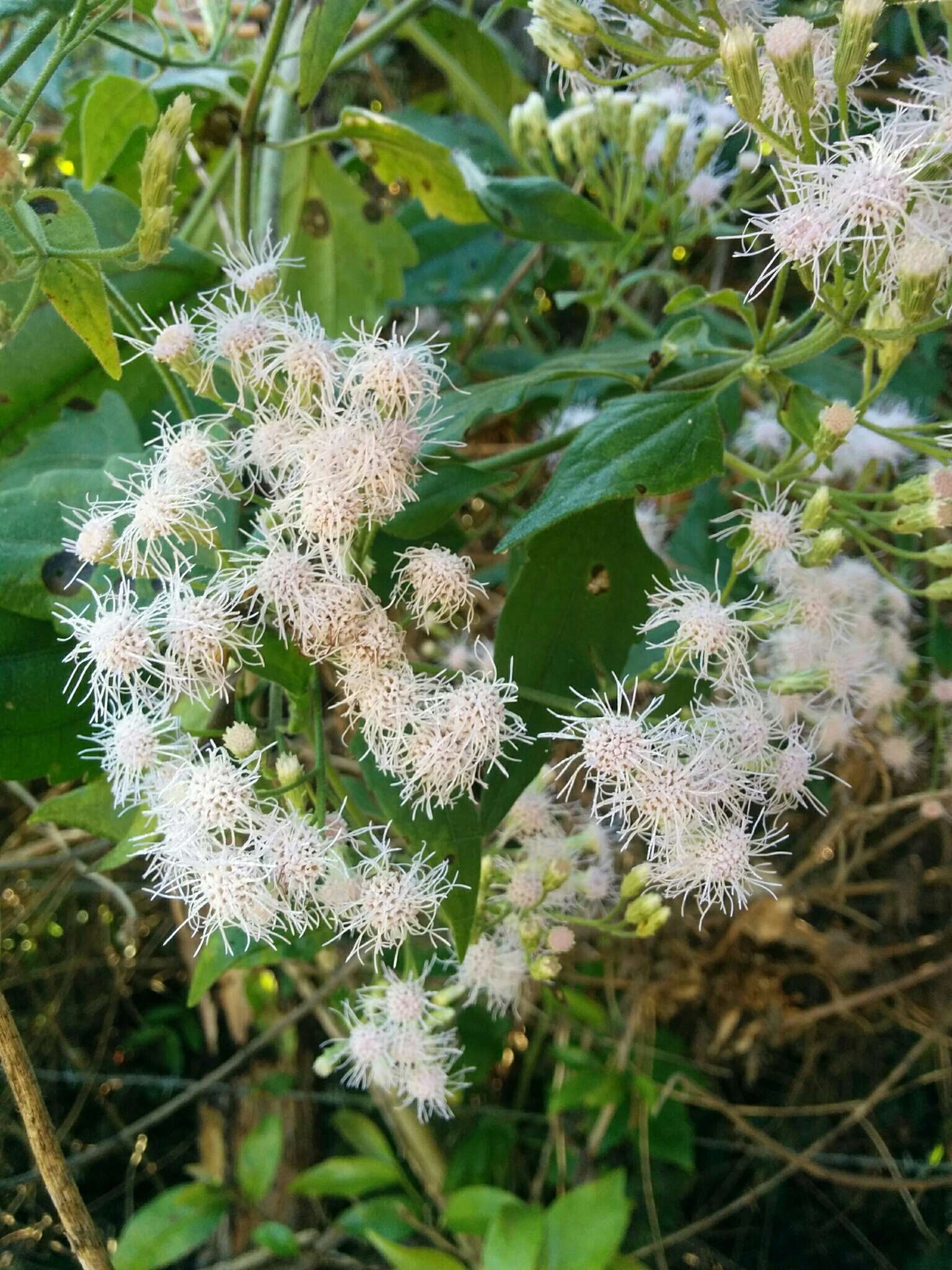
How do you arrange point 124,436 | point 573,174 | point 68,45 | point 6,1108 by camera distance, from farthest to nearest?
point 6,1108 < point 573,174 < point 124,436 < point 68,45

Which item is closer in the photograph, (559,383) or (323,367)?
(323,367)

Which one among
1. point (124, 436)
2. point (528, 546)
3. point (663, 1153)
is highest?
point (124, 436)

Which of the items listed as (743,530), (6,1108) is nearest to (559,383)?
(743,530)

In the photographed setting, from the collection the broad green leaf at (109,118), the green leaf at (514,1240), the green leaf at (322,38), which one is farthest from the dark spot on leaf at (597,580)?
the green leaf at (514,1240)

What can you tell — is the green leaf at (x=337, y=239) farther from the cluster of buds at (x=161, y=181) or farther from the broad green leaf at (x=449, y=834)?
the broad green leaf at (x=449, y=834)

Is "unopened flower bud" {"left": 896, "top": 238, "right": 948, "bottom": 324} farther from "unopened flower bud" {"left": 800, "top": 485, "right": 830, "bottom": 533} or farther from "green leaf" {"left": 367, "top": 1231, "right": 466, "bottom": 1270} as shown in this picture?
"green leaf" {"left": 367, "top": 1231, "right": 466, "bottom": 1270}

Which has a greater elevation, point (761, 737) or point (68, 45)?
point (68, 45)

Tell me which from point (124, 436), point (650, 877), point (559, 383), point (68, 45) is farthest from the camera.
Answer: point (559, 383)

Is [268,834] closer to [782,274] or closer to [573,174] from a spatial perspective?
[782,274]
